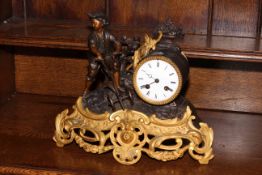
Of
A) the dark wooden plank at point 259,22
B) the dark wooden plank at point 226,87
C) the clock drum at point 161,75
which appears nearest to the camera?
the clock drum at point 161,75

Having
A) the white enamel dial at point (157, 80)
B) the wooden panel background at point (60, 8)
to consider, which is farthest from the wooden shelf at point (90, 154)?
the wooden panel background at point (60, 8)

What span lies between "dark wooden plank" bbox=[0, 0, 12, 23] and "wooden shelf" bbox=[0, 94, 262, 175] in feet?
0.79

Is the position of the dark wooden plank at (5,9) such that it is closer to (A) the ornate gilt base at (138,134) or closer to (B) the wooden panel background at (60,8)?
(B) the wooden panel background at (60,8)

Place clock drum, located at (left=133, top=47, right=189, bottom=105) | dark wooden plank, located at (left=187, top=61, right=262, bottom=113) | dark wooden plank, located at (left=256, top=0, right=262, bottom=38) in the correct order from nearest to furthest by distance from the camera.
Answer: clock drum, located at (left=133, top=47, right=189, bottom=105)
dark wooden plank, located at (left=256, top=0, right=262, bottom=38)
dark wooden plank, located at (left=187, top=61, right=262, bottom=113)

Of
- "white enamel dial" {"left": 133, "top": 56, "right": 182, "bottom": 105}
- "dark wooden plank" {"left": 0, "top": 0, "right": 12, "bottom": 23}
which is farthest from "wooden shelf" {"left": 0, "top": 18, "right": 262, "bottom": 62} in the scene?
"white enamel dial" {"left": 133, "top": 56, "right": 182, "bottom": 105}

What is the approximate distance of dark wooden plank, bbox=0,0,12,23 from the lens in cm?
131

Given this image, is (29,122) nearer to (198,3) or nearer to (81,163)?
(81,163)

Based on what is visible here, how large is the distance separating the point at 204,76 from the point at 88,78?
415 mm

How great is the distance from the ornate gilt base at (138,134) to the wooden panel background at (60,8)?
331 millimetres

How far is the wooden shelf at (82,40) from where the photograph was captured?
3.60ft

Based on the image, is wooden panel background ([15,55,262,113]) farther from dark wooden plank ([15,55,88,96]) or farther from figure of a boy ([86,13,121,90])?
figure of a boy ([86,13,121,90])

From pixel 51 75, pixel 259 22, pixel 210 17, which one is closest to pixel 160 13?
pixel 210 17

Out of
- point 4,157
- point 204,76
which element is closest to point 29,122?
point 4,157

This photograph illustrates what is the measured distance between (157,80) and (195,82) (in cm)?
38
